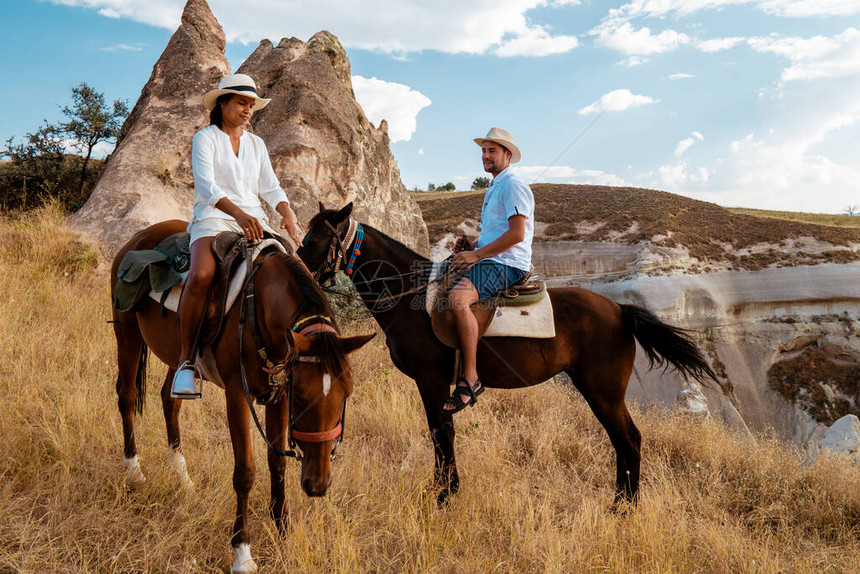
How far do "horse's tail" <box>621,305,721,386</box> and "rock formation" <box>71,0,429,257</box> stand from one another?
7816 millimetres

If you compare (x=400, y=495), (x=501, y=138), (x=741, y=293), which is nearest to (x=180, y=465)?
(x=400, y=495)

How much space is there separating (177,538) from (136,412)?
1.95 meters

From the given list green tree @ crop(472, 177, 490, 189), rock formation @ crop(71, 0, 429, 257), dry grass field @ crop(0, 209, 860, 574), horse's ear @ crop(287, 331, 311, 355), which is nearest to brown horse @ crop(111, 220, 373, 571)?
horse's ear @ crop(287, 331, 311, 355)

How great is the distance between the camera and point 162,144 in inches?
371

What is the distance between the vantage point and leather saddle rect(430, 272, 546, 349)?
384 cm

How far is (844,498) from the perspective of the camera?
4113 mm

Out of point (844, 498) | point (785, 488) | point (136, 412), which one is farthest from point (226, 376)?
point (844, 498)

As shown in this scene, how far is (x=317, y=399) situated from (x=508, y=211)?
2365 mm

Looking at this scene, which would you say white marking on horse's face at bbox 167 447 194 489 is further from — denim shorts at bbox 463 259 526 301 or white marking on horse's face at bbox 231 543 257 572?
denim shorts at bbox 463 259 526 301

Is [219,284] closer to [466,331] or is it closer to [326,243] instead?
[326,243]

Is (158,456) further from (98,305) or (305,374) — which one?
(98,305)

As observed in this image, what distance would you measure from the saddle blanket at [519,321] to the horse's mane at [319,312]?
1431 mm

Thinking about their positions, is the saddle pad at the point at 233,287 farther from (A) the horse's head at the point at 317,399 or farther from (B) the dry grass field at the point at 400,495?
(B) the dry grass field at the point at 400,495

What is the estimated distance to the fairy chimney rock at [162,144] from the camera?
8.52 m
